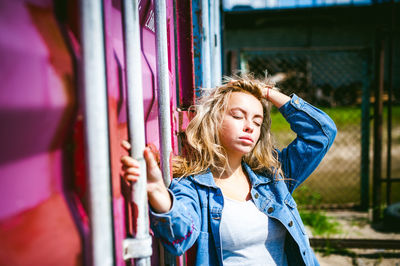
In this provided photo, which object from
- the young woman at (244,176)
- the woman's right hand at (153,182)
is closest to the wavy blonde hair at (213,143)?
the young woman at (244,176)

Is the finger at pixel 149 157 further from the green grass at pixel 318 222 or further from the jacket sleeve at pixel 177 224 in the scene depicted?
the green grass at pixel 318 222

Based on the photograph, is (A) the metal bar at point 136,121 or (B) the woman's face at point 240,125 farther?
(B) the woman's face at point 240,125

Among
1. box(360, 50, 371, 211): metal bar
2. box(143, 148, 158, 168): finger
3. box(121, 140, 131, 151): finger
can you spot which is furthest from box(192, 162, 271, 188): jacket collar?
box(360, 50, 371, 211): metal bar

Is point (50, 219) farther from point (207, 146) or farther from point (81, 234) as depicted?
point (207, 146)

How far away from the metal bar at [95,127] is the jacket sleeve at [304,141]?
1199mm

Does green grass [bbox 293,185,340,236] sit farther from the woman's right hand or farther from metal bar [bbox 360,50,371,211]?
the woman's right hand

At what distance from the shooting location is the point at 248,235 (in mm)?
1385

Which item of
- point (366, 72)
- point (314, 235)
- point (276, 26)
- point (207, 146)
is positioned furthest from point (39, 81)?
point (276, 26)

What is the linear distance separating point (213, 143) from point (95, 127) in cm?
95

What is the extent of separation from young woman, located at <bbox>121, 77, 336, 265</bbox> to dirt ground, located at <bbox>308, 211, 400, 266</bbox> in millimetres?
1864

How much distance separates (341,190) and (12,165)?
5.54 metres

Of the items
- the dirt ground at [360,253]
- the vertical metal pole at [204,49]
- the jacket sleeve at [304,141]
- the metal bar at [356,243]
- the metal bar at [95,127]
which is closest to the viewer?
the metal bar at [95,127]

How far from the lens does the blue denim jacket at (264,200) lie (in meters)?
1.10

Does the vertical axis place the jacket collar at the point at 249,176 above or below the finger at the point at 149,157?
below
